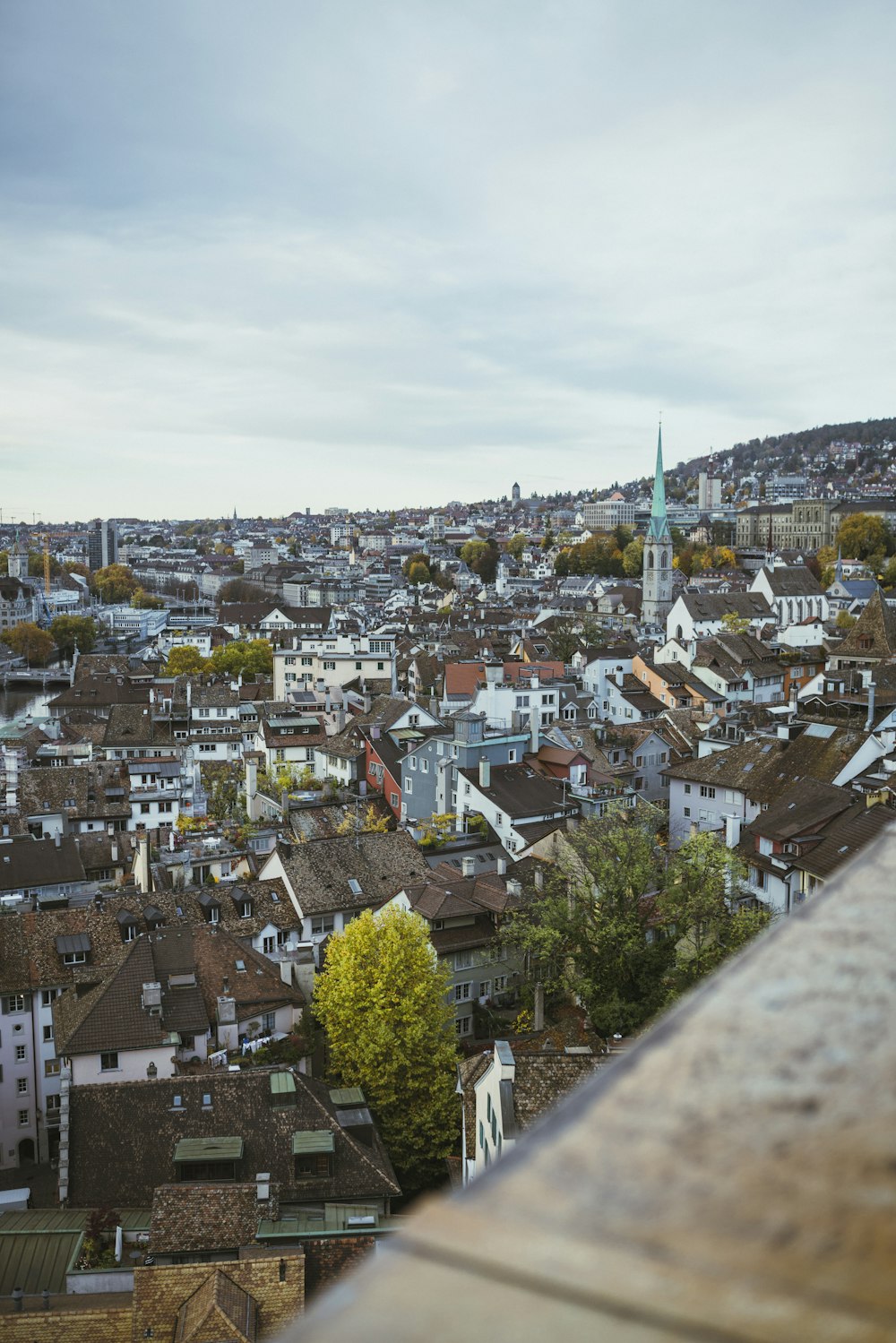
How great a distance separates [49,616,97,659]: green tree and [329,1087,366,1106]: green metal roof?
303ft

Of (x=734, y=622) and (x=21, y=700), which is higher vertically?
(x=734, y=622)

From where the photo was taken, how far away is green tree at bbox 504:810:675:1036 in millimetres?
19156

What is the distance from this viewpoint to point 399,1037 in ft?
62.5

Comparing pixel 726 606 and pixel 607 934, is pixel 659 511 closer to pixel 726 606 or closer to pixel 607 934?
pixel 726 606

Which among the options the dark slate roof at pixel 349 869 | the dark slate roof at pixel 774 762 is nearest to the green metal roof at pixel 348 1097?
the dark slate roof at pixel 349 869

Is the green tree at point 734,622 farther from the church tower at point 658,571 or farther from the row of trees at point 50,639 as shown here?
the row of trees at point 50,639

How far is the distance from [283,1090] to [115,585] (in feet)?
472

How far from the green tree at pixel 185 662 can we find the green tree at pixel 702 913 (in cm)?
5440

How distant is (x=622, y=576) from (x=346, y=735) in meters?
80.8

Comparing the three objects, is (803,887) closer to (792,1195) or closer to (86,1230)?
(86,1230)

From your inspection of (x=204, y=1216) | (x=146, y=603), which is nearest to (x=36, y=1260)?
(x=204, y=1216)

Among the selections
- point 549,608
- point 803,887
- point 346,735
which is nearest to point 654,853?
point 803,887

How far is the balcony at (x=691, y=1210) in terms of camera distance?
0.80 meters

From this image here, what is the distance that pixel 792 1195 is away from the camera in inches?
35.2
